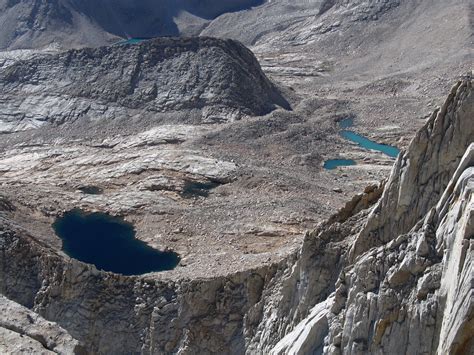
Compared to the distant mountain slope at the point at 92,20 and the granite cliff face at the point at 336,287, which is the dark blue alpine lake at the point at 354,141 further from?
the distant mountain slope at the point at 92,20

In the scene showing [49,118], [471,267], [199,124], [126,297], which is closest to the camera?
[471,267]

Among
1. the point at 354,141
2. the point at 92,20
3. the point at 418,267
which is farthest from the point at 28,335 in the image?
the point at 92,20

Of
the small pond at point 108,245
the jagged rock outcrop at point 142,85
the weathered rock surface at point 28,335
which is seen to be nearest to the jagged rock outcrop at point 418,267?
the weathered rock surface at point 28,335

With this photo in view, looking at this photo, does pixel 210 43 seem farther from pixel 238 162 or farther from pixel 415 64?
pixel 415 64

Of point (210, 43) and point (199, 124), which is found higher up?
point (210, 43)

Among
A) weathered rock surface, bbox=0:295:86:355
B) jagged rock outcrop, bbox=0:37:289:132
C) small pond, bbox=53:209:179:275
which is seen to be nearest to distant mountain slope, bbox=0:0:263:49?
jagged rock outcrop, bbox=0:37:289:132

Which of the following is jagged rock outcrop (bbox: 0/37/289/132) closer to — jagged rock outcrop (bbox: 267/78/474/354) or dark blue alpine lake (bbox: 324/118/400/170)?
dark blue alpine lake (bbox: 324/118/400/170)

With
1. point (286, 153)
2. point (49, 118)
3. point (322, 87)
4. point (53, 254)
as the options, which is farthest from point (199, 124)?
point (53, 254)
